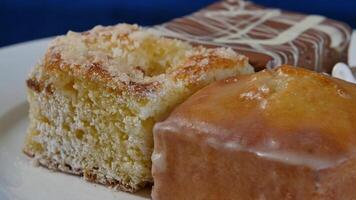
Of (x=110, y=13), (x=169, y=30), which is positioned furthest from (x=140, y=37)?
(x=110, y=13)

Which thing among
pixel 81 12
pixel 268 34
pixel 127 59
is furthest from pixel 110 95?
pixel 81 12

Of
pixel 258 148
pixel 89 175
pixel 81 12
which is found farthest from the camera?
pixel 81 12

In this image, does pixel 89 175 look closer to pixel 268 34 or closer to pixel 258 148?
pixel 258 148

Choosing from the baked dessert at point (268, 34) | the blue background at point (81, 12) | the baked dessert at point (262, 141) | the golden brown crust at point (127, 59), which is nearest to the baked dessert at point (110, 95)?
the golden brown crust at point (127, 59)

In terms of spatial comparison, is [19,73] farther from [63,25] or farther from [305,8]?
[305,8]

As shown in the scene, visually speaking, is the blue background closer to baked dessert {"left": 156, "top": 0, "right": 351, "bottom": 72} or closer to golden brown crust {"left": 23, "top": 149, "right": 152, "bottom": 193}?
baked dessert {"left": 156, "top": 0, "right": 351, "bottom": 72}

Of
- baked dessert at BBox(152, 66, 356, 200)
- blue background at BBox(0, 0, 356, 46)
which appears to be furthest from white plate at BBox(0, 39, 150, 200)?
blue background at BBox(0, 0, 356, 46)
